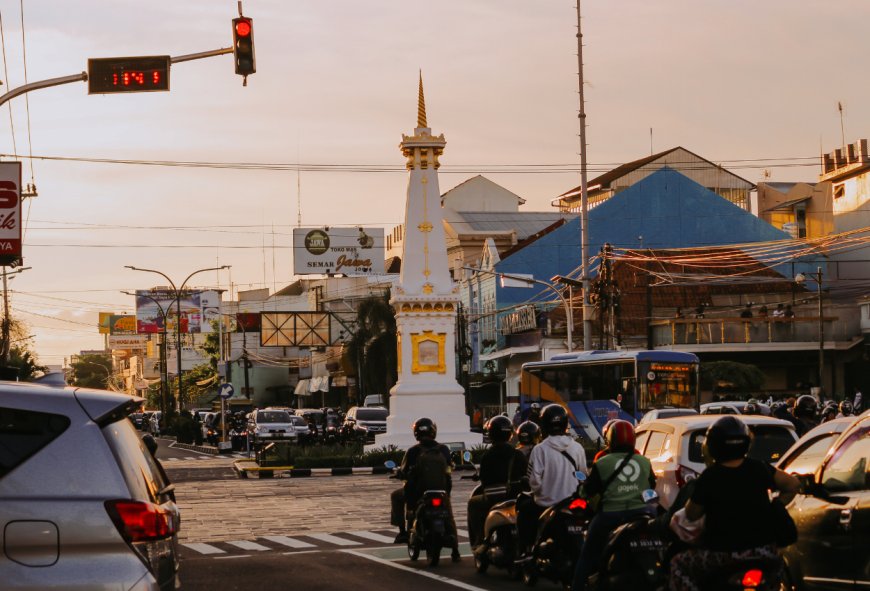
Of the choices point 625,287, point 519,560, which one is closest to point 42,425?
point 519,560

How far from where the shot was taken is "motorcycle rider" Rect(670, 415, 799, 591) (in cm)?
796

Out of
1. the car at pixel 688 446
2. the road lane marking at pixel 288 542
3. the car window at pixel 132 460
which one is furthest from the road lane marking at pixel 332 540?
the car window at pixel 132 460

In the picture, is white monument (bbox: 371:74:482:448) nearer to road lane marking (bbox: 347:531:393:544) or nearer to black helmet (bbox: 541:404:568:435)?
road lane marking (bbox: 347:531:393:544)

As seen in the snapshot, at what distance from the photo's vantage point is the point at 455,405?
1921 inches

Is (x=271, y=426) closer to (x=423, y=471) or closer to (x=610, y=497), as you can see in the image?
(x=423, y=471)

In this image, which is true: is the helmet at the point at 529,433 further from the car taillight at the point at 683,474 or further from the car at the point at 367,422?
the car at the point at 367,422

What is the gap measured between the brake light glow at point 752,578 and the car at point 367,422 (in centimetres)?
4927

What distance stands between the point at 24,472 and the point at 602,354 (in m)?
38.5

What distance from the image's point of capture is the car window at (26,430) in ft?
22.6

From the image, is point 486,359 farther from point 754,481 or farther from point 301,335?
point 754,481

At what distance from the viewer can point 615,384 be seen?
143ft

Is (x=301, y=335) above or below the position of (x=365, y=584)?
above

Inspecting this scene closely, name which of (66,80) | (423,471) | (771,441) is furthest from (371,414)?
(771,441)

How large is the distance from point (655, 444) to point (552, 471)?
3.00m
